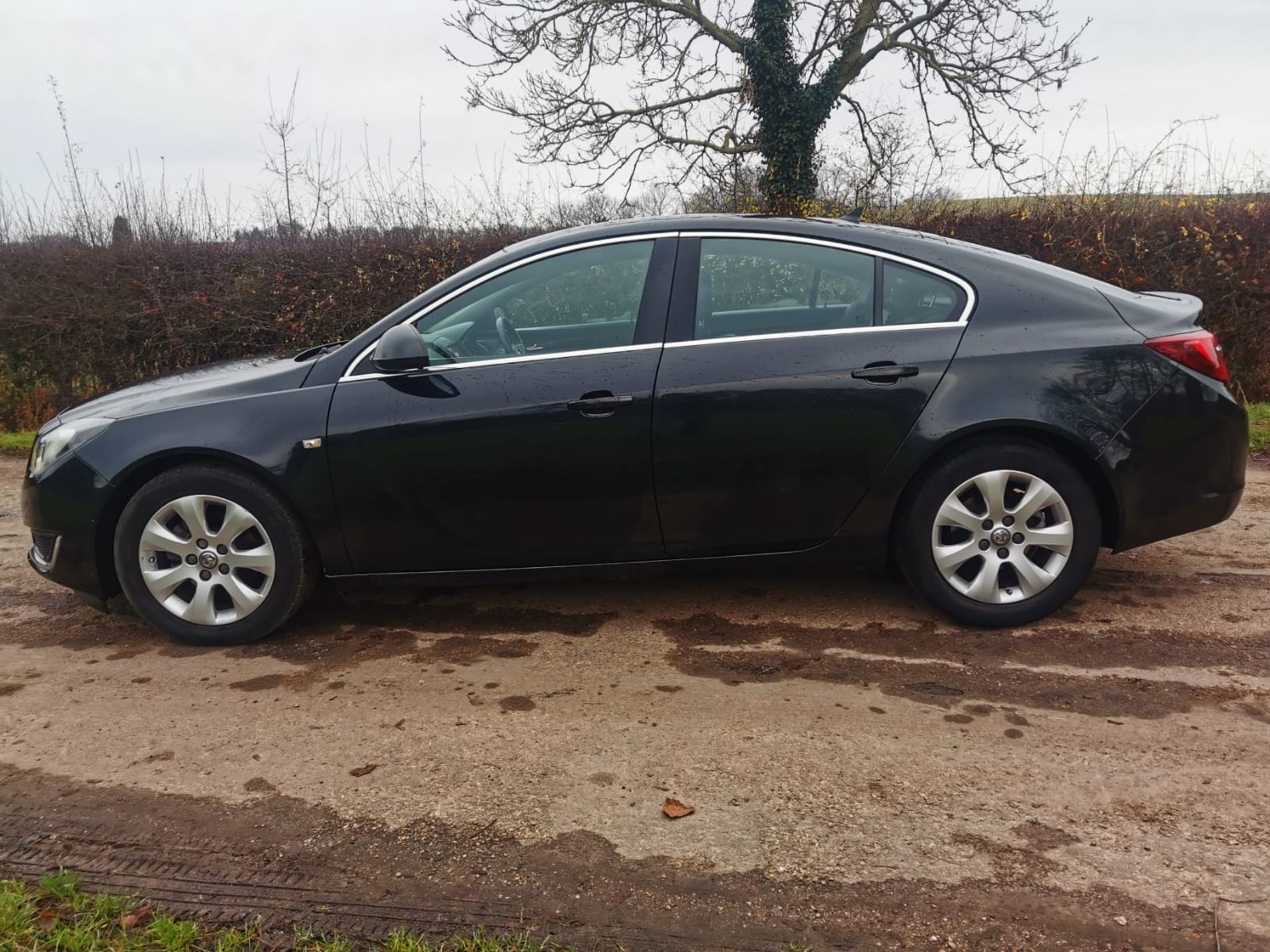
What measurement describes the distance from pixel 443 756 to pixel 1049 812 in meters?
1.77

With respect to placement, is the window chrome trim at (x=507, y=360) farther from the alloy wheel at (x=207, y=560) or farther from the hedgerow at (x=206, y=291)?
the hedgerow at (x=206, y=291)

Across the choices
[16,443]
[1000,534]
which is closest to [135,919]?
[1000,534]

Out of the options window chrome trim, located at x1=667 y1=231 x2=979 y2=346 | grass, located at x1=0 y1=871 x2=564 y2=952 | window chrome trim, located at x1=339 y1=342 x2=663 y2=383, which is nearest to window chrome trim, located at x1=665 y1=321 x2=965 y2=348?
window chrome trim, located at x1=667 y1=231 x2=979 y2=346

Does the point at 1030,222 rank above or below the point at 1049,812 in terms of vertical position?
above

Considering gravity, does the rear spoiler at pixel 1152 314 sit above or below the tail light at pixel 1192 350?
above

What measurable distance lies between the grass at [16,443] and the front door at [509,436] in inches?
263

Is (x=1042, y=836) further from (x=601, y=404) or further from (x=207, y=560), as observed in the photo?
(x=207, y=560)

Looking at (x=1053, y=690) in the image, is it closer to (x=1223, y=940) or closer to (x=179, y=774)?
(x=1223, y=940)

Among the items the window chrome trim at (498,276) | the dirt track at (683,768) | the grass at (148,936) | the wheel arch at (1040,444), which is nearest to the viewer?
the grass at (148,936)

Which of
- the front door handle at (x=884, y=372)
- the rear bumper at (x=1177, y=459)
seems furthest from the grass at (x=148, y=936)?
the rear bumper at (x=1177, y=459)

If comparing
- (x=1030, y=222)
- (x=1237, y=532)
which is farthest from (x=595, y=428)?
(x=1030, y=222)

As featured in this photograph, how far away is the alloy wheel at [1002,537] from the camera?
372cm

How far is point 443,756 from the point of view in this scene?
2941mm

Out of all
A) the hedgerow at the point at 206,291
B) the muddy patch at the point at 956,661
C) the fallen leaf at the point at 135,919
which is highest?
the hedgerow at the point at 206,291
